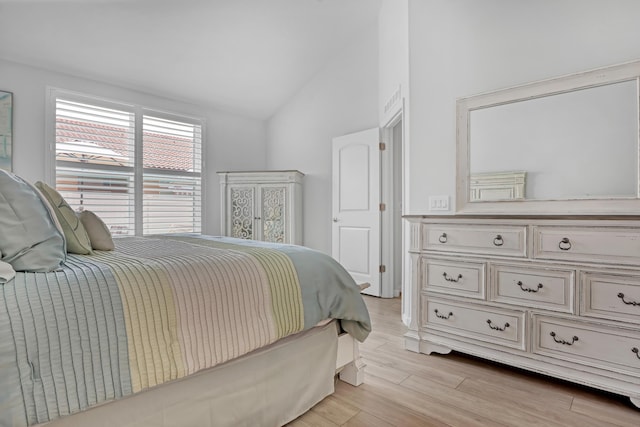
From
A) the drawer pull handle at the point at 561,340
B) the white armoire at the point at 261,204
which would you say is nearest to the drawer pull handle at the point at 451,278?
the drawer pull handle at the point at 561,340

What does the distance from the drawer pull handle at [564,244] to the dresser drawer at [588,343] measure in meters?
0.38

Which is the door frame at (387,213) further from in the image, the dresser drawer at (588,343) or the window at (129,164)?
the window at (129,164)

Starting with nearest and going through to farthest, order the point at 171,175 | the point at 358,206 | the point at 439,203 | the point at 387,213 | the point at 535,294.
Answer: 1. the point at 535,294
2. the point at 439,203
3. the point at 387,213
4. the point at 358,206
5. the point at 171,175

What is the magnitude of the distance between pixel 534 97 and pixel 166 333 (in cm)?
238

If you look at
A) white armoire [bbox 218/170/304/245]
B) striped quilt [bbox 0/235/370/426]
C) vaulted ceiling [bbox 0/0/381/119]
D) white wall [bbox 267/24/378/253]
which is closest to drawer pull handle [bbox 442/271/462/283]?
striped quilt [bbox 0/235/370/426]

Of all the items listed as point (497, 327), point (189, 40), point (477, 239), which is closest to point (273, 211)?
point (189, 40)

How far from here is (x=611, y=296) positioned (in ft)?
5.44

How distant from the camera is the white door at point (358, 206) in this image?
3.86 meters

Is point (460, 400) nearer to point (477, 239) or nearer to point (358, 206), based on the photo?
point (477, 239)

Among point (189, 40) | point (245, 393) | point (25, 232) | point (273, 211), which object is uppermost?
point (189, 40)

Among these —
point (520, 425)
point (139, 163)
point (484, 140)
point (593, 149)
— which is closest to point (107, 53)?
point (139, 163)

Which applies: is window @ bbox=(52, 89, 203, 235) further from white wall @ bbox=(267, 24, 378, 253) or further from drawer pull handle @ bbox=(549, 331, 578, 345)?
drawer pull handle @ bbox=(549, 331, 578, 345)

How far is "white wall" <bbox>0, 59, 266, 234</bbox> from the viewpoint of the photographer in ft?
10.5

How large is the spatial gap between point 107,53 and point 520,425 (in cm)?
441
